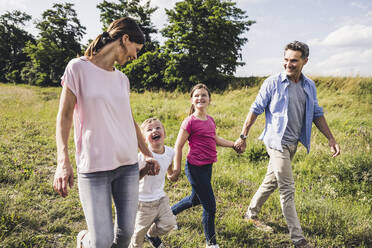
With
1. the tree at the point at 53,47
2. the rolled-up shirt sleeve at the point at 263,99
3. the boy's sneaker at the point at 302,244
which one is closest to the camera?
the boy's sneaker at the point at 302,244

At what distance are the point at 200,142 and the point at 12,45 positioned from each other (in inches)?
2296

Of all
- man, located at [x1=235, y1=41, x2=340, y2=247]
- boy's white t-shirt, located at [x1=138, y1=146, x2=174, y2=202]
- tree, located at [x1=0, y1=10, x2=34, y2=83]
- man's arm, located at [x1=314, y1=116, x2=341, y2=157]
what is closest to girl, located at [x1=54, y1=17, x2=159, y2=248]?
boy's white t-shirt, located at [x1=138, y1=146, x2=174, y2=202]

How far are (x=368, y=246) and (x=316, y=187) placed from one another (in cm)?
148

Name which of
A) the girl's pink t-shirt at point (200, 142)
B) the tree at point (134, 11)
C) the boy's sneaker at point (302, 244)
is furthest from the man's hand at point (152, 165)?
the tree at point (134, 11)

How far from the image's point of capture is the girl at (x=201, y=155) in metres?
2.83

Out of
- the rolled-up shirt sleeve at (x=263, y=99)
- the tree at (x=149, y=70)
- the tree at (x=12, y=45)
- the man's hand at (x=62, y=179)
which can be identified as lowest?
the man's hand at (x=62, y=179)

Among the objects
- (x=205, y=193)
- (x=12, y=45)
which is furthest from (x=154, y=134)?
(x=12, y=45)

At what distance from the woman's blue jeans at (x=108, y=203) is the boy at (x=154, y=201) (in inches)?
15.8

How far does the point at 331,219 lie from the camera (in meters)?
3.44

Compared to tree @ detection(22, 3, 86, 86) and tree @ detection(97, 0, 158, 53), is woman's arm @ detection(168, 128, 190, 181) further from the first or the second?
tree @ detection(22, 3, 86, 86)

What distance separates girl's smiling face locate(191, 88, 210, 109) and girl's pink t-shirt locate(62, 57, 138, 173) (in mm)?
1324

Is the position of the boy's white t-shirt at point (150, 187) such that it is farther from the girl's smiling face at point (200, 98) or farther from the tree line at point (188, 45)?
the tree line at point (188, 45)

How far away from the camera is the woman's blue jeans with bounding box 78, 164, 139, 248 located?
5.86ft

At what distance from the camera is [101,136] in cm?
181
